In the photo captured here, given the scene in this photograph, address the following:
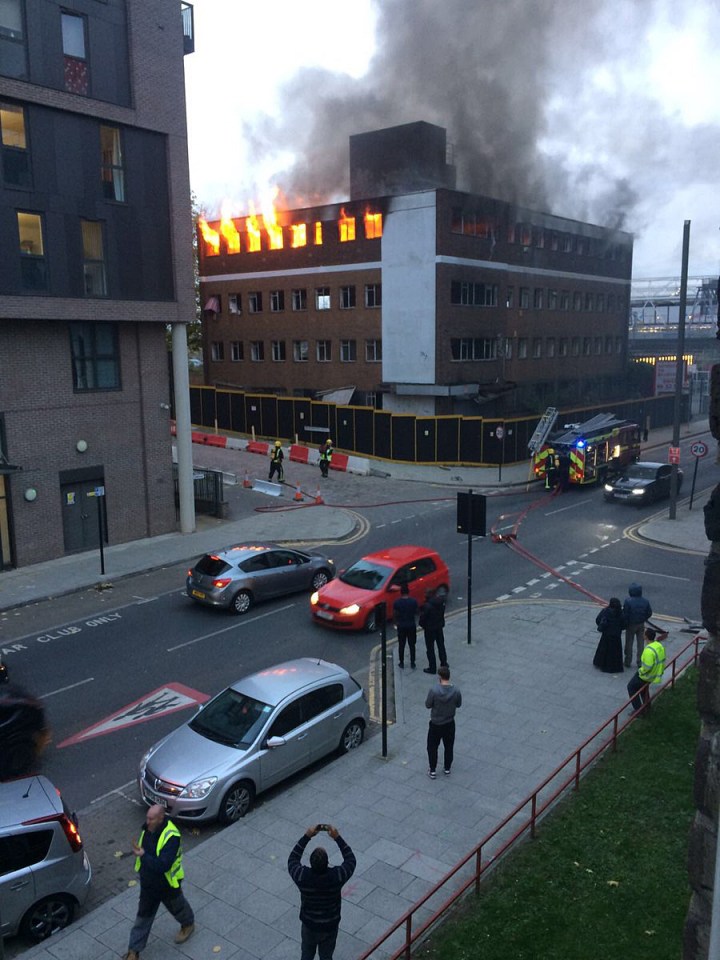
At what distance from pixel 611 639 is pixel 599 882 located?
6429 millimetres

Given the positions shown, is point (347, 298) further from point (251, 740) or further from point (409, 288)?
point (251, 740)

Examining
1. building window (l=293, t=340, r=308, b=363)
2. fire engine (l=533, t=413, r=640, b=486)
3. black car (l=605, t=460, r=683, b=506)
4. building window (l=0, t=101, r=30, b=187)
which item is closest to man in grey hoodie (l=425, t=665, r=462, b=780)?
building window (l=0, t=101, r=30, b=187)

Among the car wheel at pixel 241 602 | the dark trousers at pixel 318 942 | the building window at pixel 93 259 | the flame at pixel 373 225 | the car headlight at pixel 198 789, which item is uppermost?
the flame at pixel 373 225

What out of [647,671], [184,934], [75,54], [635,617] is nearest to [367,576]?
[635,617]

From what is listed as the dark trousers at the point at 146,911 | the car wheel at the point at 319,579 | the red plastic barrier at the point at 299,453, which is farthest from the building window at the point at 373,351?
the dark trousers at the point at 146,911

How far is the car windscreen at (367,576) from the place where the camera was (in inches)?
656

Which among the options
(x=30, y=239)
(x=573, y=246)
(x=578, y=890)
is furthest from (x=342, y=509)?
(x=573, y=246)

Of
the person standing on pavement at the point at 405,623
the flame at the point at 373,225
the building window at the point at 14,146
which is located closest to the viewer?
the person standing on pavement at the point at 405,623

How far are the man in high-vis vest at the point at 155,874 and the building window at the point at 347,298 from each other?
1553 inches

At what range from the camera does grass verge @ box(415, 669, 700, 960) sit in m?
6.80

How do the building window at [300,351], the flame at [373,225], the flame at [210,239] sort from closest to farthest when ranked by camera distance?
1. the flame at [373,225]
2. the building window at [300,351]
3. the flame at [210,239]

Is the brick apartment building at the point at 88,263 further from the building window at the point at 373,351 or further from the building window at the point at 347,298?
the building window at the point at 347,298

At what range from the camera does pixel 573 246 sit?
53.4 m

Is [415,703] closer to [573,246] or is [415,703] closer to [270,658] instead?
[270,658]
